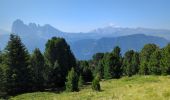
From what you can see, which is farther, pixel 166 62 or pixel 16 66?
pixel 166 62

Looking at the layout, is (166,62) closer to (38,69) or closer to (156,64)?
(156,64)

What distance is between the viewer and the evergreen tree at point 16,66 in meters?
54.8

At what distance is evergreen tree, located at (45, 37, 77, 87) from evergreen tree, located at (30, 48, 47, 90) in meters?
5.28

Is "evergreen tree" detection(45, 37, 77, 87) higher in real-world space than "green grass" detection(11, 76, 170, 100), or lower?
higher

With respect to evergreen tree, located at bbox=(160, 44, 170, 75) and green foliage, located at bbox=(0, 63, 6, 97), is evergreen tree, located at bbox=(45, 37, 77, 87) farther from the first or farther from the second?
evergreen tree, located at bbox=(160, 44, 170, 75)

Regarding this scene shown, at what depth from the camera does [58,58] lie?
71.4 metres

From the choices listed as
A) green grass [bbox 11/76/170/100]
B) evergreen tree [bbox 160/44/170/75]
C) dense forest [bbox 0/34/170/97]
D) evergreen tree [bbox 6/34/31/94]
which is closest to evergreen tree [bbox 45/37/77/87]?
dense forest [bbox 0/34/170/97]

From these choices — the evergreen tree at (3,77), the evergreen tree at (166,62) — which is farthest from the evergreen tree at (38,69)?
the evergreen tree at (166,62)

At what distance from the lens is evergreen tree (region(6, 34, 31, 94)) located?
54781 mm

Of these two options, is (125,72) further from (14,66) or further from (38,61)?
(14,66)

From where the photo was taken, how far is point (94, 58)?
138m

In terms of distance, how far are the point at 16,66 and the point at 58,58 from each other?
54.8 ft

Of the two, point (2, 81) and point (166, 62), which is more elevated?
point (166, 62)

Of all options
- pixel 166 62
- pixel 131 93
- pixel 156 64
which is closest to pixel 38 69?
pixel 166 62
